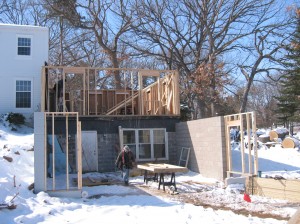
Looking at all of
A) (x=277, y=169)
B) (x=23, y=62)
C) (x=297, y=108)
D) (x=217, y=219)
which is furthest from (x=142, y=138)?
(x=297, y=108)

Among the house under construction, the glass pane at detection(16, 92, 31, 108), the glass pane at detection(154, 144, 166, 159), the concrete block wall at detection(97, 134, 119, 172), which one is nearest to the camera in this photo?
the house under construction

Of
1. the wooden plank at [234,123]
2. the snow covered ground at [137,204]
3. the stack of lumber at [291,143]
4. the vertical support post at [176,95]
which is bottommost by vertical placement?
the snow covered ground at [137,204]

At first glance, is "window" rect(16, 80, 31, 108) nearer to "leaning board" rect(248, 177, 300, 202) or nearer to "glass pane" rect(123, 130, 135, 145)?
"glass pane" rect(123, 130, 135, 145)

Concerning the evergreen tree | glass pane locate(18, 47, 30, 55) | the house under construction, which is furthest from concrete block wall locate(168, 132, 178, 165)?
the evergreen tree

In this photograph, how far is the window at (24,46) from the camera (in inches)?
876

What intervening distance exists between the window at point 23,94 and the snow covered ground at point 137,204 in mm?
7213

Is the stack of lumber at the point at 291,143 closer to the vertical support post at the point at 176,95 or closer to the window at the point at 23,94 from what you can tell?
the vertical support post at the point at 176,95

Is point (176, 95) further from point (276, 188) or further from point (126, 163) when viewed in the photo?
point (276, 188)

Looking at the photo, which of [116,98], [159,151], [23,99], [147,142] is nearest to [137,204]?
[147,142]

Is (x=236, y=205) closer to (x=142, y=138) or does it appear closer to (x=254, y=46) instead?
(x=142, y=138)

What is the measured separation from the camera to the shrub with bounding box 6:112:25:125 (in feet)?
67.3

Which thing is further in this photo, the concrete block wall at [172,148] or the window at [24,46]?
the window at [24,46]

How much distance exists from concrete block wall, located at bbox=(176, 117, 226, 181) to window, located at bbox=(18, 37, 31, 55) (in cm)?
1010

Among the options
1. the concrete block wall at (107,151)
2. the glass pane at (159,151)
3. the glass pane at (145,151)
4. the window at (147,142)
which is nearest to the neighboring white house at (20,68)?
the concrete block wall at (107,151)
